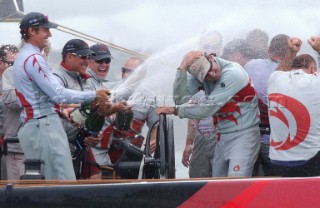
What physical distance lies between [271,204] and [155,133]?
3.94 ft

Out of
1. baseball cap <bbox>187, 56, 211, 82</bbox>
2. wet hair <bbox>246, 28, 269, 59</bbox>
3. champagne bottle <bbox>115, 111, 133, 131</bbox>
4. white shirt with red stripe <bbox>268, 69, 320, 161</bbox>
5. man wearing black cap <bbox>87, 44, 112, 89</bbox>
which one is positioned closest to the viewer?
white shirt with red stripe <bbox>268, 69, 320, 161</bbox>

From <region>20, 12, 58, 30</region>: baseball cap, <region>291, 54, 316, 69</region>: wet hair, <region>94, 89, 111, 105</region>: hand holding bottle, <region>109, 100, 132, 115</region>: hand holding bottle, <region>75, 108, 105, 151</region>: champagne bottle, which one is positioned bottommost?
<region>75, 108, 105, 151</region>: champagne bottle

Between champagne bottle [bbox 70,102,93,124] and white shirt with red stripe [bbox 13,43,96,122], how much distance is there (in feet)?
0.65

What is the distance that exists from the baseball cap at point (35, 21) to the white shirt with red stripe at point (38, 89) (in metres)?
0.17

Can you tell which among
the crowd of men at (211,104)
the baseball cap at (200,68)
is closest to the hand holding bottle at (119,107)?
the crowd of men at (211,104)

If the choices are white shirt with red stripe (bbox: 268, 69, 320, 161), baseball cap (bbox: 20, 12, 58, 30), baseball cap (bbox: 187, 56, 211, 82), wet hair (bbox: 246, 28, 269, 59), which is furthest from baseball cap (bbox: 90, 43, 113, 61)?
white shirt with red stripe (bbox: 268, 69, 320, 161)

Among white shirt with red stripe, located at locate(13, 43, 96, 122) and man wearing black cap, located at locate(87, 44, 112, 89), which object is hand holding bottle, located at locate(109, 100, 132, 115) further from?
man wearing black cap, located at locate(87, 44, 112, 89)

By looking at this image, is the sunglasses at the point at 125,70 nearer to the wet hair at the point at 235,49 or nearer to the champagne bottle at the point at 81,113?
the champagne bottle at the point at 81,113

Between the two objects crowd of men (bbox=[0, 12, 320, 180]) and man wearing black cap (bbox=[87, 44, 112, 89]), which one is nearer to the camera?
crowd of men (bbox=[0, 12, 320, 180])

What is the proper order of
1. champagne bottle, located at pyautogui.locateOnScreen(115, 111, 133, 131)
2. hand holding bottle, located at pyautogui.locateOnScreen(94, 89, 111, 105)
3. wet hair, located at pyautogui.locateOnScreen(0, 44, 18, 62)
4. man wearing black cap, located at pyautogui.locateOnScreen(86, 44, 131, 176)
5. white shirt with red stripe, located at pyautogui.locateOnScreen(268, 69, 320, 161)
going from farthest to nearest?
1. wet hair, located at pyautogui.locateOnScreen(0, 44, 18, 62)
2. man wearing black cap, located at pyautogui.locateOnScreen(86, 44, 131, 176)
3. champagne bottle, located at pyautogui.locateOnScreen(115, 111, 133, 131)
4. white shirt with red stripe, located at pyautogui.locateOnScreen(268, 69, 320, 161)
5. hand holding bottle, located at pyautogui.locateOnScreen(94, 89, 111, 105)

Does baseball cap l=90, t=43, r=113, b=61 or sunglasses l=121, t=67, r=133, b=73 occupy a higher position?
baseball cap l=90, t=43, r=113, b=61

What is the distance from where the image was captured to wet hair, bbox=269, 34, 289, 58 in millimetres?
5867

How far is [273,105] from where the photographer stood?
18.6 ft

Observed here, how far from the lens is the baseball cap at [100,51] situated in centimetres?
648
